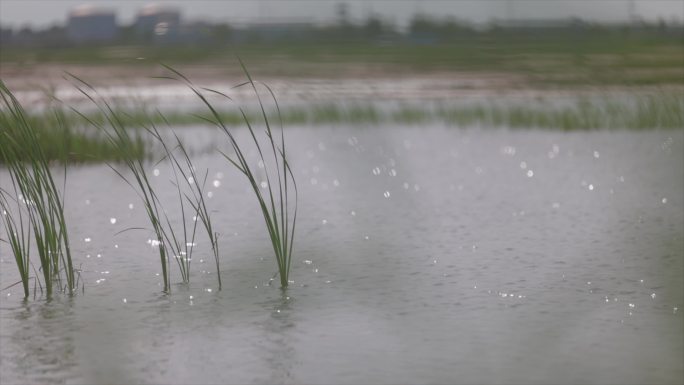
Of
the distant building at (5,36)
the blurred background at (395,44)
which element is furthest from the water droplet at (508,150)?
the distant building at (5,36)

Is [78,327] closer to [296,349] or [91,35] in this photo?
[296,349]

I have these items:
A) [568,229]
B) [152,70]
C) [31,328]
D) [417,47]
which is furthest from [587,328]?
[152,70]

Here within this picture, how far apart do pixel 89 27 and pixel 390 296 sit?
345 cm

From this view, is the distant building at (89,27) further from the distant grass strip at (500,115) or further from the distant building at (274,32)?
the distant grass strip at (500,115)

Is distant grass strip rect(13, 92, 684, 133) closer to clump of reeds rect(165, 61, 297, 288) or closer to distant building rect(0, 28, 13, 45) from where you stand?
clump of reeds rect(165, 61, 297, 288)

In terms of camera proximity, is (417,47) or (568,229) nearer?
(568,229)

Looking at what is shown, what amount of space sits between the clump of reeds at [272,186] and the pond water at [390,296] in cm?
7

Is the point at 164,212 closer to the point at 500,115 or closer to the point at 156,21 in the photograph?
the point at 156,21

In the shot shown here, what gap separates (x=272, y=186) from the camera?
6.06 metres

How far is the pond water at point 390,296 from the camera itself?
2305mm

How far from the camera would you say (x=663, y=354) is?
236 cm

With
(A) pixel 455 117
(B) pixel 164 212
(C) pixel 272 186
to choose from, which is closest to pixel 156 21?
(B) pixel 164 212

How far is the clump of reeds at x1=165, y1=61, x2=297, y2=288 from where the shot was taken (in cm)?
Answer: 285

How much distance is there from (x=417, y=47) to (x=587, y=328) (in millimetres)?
2286
